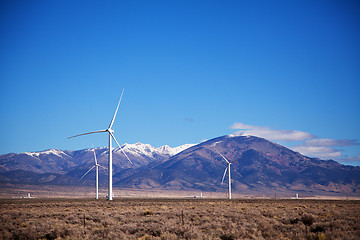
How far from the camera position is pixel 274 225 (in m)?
34.5

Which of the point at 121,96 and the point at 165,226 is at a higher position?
the point at 121,96

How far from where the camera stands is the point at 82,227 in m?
35.4

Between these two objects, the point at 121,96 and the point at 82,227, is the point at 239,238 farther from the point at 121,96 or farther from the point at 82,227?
the point at 121,96

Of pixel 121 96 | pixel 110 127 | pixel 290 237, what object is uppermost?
pixel 121 96

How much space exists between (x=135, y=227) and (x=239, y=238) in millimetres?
9717

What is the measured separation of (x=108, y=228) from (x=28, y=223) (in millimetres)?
9367

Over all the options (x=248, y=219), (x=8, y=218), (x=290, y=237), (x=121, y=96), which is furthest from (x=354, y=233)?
(x=121, y=96)

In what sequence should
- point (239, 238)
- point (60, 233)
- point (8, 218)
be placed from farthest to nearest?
point (8, 218), point (60, 233), point (239, 238)

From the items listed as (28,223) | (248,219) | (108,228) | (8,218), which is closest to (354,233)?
(248,219)

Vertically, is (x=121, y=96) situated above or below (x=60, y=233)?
above

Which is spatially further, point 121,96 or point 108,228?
point 121,96

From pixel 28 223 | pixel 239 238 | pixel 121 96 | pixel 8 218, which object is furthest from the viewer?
pixel 121 96

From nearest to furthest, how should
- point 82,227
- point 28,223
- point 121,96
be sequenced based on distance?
point 82,227 < point 28,223 < point 121,96

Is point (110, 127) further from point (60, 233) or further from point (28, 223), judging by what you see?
point (60, 233)
